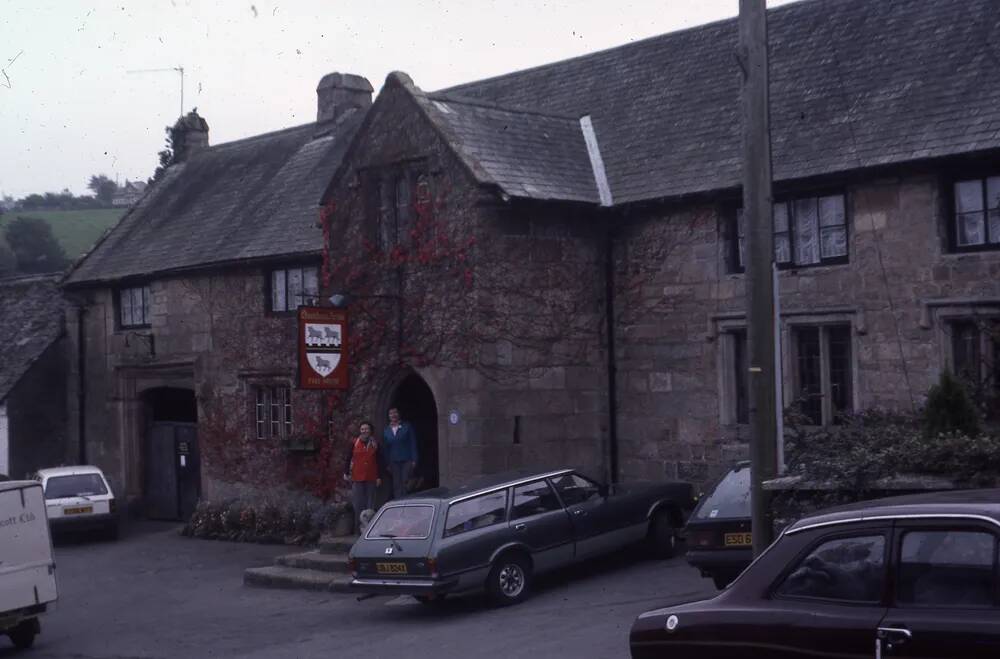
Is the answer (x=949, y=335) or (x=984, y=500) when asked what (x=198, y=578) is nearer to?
(x=949, y=335)

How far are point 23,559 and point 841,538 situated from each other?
1109cm

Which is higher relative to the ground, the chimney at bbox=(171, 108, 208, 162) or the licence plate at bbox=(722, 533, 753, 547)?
the chimney at bbox=(171, 108, 208, 162)

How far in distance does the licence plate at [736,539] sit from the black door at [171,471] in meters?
16.7

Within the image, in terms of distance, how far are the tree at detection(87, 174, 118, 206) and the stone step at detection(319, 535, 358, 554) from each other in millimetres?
121944

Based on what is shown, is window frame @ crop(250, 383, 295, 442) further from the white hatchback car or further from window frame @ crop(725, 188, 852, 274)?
window frame @ crop(725, 188, 852, 274)

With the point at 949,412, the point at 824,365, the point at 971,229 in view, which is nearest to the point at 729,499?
the point at 949,412

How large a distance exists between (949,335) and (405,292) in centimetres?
816

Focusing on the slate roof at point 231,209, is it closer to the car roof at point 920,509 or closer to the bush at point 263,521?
the bush at point 263,521

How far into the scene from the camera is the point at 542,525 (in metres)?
15.0

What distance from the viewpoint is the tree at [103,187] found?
444ft

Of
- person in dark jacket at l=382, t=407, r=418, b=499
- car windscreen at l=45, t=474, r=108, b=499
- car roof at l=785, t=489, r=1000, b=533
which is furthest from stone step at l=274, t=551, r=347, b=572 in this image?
car roof at l=785, t=489, r=1000, b=533

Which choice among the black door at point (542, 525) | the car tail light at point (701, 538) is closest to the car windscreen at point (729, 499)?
the car tail light at point (701, 538)

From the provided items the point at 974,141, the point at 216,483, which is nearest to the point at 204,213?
the point at 216,483

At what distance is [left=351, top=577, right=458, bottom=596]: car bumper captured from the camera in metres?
13.9
